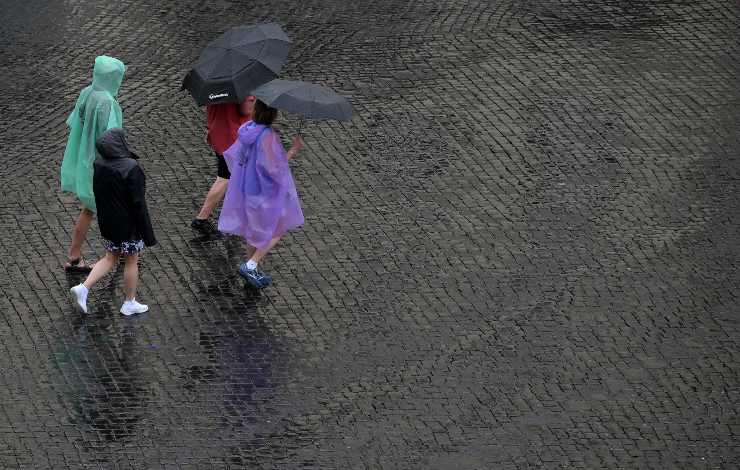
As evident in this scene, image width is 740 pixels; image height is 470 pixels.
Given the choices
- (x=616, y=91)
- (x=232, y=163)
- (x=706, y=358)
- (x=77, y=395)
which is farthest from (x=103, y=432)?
(x=616, y=91)

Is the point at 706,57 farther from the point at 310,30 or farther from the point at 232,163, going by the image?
the point at 232,163

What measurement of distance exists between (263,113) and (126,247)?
1.46 metres

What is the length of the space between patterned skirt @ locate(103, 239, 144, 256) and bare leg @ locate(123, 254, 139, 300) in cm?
4

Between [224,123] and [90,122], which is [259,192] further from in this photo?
[90,122]

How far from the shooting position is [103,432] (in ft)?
28.6

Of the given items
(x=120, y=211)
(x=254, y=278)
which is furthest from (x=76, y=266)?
(x=254, y=278)

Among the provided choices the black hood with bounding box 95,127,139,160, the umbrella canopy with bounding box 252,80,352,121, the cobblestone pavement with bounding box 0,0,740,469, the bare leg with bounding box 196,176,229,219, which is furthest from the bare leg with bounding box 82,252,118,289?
the umbrella canopy with bounding box 252,80,352,121

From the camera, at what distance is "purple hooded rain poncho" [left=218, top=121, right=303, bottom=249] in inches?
402

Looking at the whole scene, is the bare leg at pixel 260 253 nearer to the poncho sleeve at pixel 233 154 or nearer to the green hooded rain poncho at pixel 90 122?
the poncho sleeve at pixel 233 154

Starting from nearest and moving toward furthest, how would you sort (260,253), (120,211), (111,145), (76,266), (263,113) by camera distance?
(111,145) → (120,211) → (263,113) → (260,253) → (76,266)

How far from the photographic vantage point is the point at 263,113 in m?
10.2

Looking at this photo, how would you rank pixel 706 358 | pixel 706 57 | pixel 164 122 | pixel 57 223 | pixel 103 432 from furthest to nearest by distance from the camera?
1. pixel 706 57
2. pixel 164 122
3. pixel 57 223
4. pixel 706 358
5. pixel 103 432

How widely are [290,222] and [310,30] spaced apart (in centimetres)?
504

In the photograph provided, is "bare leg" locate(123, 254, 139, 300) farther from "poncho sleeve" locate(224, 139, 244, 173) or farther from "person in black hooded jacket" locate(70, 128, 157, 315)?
"poncho sleeve" locate(224, 139, 244, 173)
